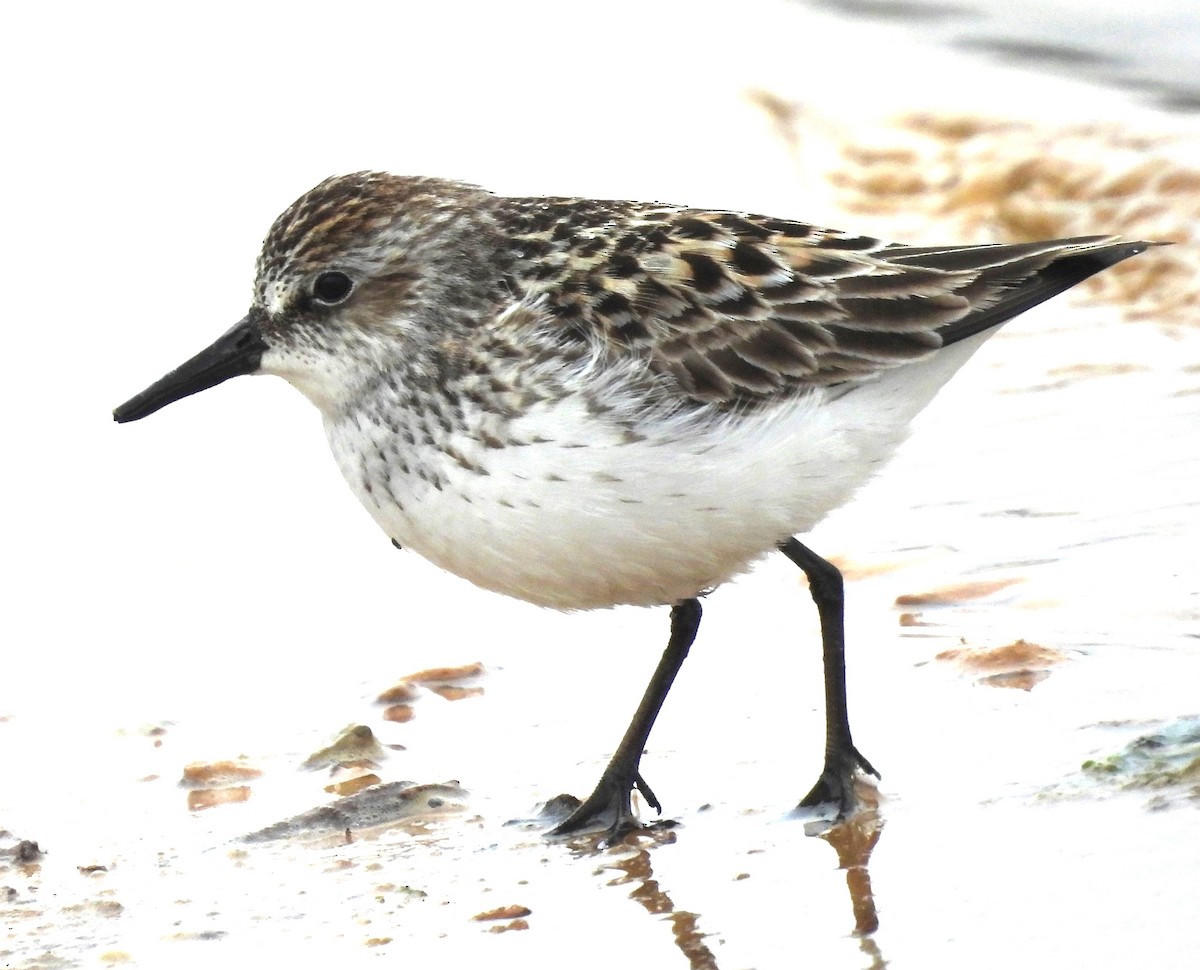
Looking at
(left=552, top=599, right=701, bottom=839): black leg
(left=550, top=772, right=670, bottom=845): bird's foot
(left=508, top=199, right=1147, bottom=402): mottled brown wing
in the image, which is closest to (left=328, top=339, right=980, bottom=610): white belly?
(left=508, top=199, right=1147, bottom=402): mottled brown wing

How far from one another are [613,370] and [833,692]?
1006 millimetres

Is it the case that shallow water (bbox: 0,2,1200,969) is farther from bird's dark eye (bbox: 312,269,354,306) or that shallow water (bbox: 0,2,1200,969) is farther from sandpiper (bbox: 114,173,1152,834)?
bird's dark eye (bbox: 312,269,354,306)

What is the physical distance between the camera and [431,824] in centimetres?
512

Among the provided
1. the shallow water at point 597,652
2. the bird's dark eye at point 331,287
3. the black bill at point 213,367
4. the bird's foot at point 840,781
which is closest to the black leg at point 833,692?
the bird's foot at point 840,781

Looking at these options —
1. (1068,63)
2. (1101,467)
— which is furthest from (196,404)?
(1068,63)

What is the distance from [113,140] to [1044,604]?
290 inches

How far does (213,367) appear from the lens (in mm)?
5598

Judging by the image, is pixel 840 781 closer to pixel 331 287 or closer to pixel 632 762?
pixel 632 762

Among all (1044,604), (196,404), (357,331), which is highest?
(357,331)

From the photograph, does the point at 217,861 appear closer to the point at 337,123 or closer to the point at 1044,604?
the point at 1044,604

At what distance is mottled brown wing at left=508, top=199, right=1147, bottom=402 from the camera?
16.7 ft

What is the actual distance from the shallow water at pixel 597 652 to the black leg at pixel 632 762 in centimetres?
11

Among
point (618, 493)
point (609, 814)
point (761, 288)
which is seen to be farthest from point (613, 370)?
point (609, 814)

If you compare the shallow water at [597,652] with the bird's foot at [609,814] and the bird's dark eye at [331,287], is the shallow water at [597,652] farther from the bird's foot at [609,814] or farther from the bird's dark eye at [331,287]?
the bird's dark eye at [331,287]
